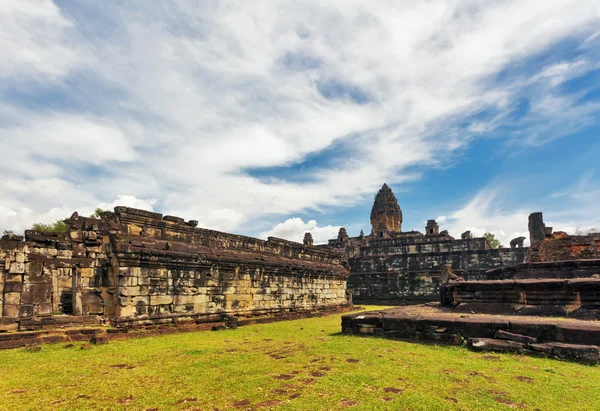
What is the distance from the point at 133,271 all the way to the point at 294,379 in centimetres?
618

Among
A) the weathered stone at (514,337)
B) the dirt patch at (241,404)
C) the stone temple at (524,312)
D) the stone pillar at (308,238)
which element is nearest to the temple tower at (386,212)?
the stone pillar at (308,238)

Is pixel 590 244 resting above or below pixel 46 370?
above

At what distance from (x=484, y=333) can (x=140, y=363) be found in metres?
5.84

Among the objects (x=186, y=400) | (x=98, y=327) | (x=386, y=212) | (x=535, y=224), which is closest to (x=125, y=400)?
(x=186, y=400)

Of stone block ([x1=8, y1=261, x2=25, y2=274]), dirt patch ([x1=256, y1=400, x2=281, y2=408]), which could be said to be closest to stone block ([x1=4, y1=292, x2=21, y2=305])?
stone block ([x1=8, y1=261, x2=25, y2=274])

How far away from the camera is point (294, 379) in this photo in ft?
15.6

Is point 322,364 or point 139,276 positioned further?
point 139,276

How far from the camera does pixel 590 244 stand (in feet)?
45.3

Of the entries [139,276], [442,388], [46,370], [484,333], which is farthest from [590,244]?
[46,370]

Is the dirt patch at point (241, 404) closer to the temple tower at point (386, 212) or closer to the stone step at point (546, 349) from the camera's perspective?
the stone step at point (546, 349)

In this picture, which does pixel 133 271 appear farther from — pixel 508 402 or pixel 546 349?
pixel 546 349

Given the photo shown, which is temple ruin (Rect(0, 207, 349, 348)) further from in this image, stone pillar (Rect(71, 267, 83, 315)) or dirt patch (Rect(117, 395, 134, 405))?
dirt patch (Rect(117, 395, 134, 405))

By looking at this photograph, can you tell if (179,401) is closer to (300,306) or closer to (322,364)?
(322,364)

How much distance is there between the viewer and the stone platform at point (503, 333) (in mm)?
5465
